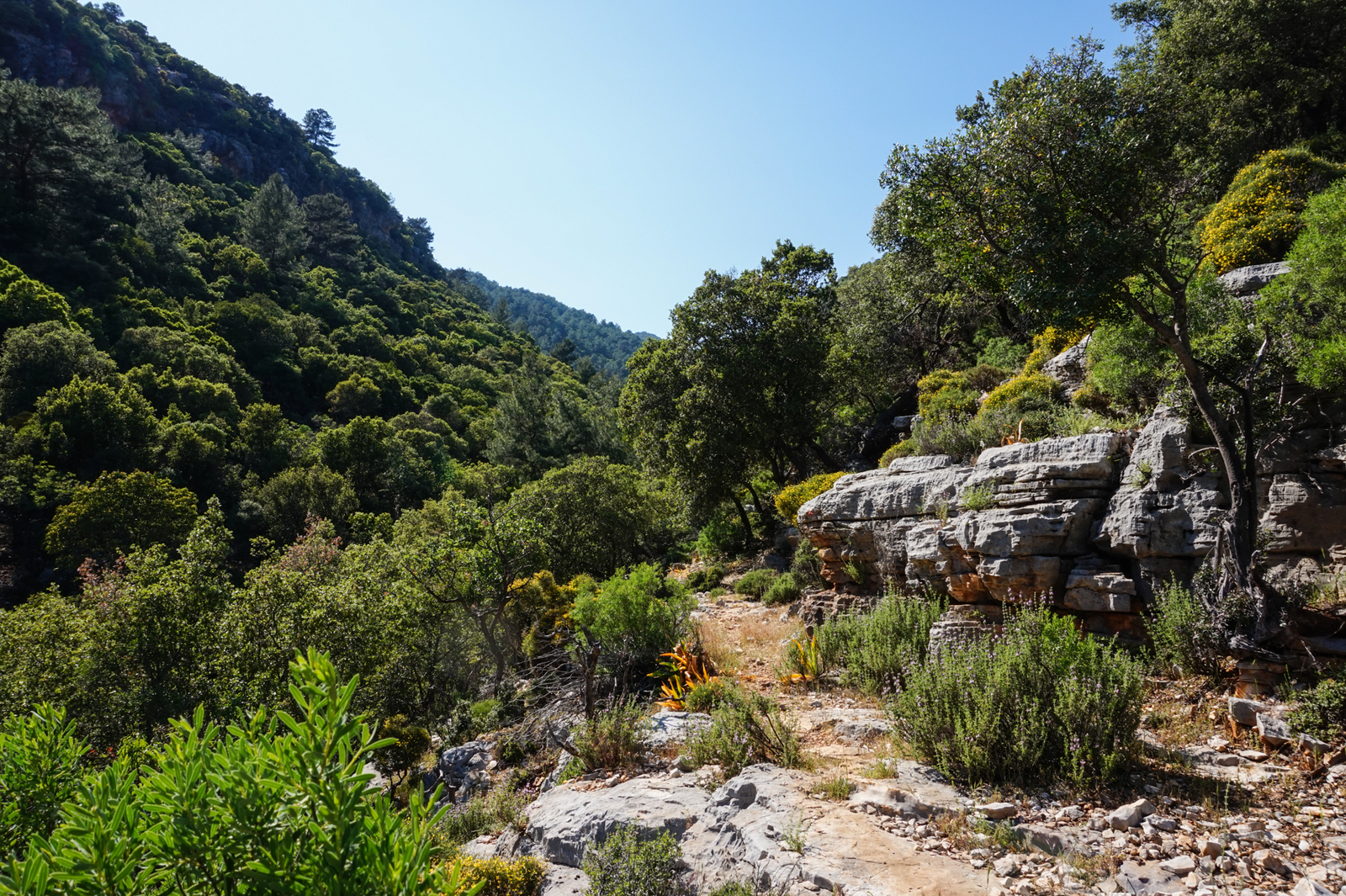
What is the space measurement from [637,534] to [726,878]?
16591 millimetres

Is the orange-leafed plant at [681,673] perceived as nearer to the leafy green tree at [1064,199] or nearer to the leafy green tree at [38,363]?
the leafy green tree at [1064,199]

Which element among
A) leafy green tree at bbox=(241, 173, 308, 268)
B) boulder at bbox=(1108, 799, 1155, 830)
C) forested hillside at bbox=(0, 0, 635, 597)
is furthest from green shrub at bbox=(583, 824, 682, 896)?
leafy green tree at bbox=(241, 173, 308, 268)

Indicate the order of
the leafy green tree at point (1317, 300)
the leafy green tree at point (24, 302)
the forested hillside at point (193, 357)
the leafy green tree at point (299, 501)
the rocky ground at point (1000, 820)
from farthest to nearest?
1. the leafy green tree at point (24, 302)
2. the leafy green tree at point (299, 501)
3. the forested hillside at point (193, 357)
4. the leafy green tree at point (1317, 300)
5. the rocky ground at point (1000, 820)

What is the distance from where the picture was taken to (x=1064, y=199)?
6.59 metres

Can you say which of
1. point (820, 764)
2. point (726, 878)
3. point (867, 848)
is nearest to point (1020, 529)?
point (820, 764)

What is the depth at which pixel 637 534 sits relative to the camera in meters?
20.3

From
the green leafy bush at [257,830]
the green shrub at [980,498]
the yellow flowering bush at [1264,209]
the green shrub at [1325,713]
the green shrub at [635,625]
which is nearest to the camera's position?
the green leafy bush at [257,830]

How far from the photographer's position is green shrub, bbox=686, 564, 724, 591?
16.3 metres

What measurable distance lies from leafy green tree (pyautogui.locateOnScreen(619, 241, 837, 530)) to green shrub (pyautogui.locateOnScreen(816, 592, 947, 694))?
9.48m

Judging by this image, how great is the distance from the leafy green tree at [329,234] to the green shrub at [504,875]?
266ft

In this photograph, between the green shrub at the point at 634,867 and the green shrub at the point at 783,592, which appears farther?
the green shrub at the point at 783,592

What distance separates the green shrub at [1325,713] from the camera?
14.2ft

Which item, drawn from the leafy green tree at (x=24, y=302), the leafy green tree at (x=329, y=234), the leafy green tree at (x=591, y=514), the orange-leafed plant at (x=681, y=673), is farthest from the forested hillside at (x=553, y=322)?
Answer: the orange-leafed plant at (x=681, y=673)

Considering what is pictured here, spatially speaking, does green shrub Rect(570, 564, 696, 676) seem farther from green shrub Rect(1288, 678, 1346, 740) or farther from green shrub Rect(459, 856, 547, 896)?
green shrub Rect(1288, 678, 1346, 740)
